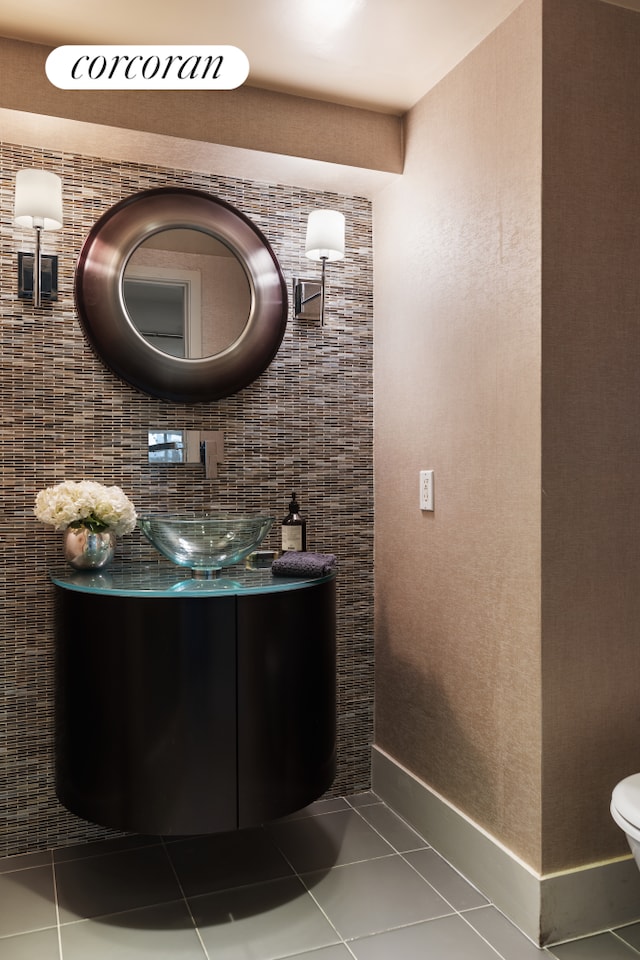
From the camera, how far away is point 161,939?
1825 millimetres

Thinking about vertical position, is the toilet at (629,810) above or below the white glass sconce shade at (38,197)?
below

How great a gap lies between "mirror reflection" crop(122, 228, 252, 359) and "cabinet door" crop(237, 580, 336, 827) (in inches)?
35.0

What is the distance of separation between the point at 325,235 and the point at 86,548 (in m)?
1.18

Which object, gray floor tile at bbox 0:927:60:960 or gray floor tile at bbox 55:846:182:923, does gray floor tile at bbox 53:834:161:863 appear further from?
gray floor tile at bbox 0:927:60:960

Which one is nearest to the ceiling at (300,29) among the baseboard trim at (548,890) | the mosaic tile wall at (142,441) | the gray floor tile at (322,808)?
the mosaic tile wall at (142,441)

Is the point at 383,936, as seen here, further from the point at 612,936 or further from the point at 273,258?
the point at 273,258

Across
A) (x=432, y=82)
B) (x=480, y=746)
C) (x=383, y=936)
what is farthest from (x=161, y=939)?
(x=432, y=82)

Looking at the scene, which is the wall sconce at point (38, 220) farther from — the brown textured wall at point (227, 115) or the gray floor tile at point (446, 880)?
the gray floor tile at point (446, 880)

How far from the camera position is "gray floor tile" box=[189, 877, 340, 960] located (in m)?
1.79

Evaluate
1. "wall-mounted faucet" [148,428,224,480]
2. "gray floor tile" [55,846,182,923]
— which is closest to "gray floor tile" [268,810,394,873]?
"gray floor tile" [55,846,182,923]

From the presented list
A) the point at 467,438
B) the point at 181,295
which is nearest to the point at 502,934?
the point at 467,438

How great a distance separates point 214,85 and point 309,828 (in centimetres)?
216

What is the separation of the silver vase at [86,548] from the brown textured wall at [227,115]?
1.15 meters

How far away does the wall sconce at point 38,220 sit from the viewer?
80.0 inches
